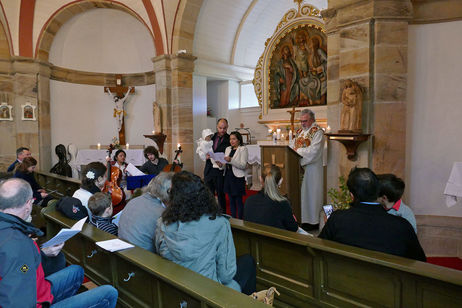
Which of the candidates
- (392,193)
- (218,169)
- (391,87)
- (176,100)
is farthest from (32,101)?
(392,193)

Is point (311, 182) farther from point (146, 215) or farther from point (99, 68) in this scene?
point (99, 68)

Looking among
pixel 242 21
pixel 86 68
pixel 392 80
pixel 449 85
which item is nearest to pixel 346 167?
pixel 392 80

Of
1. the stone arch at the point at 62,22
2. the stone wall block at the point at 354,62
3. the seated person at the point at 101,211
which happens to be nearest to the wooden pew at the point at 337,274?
the seated person at the point at 101,211

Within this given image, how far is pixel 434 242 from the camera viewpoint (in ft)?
16.0

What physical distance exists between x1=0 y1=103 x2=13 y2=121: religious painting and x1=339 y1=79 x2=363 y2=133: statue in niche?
391 inches

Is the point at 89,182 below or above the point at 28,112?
below

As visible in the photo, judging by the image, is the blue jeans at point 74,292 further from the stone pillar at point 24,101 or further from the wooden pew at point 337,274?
the stone pillar at point 24,101

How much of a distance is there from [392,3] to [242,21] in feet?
24.7

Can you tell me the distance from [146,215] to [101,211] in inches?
30.8

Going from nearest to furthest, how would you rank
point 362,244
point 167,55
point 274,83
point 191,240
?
point 191,240 → point 362,244 → point 167,55 → point 274,83

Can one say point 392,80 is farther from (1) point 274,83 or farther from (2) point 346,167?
(1) point 274,83

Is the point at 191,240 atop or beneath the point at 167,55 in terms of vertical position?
beneath

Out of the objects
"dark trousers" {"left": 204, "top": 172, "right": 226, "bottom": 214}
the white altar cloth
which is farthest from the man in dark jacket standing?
the white altar cloth

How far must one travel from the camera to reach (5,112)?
1034cm
